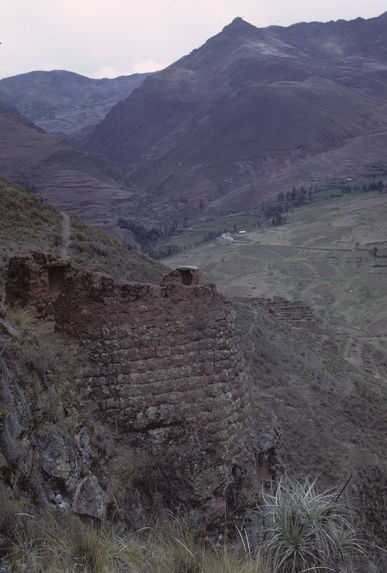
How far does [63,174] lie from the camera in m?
106

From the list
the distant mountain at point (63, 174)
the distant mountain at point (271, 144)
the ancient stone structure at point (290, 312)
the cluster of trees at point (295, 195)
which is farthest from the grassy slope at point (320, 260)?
the distant mountain at point (271, 144)

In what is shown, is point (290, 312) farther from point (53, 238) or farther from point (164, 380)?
point (164, 380)

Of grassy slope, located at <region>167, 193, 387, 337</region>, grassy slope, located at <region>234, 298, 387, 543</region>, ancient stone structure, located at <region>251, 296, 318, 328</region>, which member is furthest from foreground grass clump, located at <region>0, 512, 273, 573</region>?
grassy slope, located at <region>167, 193, 387, 337</region>

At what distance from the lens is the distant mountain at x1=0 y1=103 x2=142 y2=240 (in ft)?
310

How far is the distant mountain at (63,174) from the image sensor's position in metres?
94.5

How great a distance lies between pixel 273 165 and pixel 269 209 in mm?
41481

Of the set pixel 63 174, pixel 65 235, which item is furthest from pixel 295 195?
pixel 65 235

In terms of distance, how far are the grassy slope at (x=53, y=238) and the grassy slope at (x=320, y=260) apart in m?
26.3

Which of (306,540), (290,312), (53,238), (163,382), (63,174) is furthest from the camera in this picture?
(63,174)

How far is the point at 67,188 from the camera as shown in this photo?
328ft

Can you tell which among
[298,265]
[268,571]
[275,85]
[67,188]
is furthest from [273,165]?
[268,571]

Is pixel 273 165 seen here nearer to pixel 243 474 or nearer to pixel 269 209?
pixel 269 209

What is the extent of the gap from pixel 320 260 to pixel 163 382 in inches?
2466

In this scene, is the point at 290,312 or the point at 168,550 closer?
the point at 168,550
